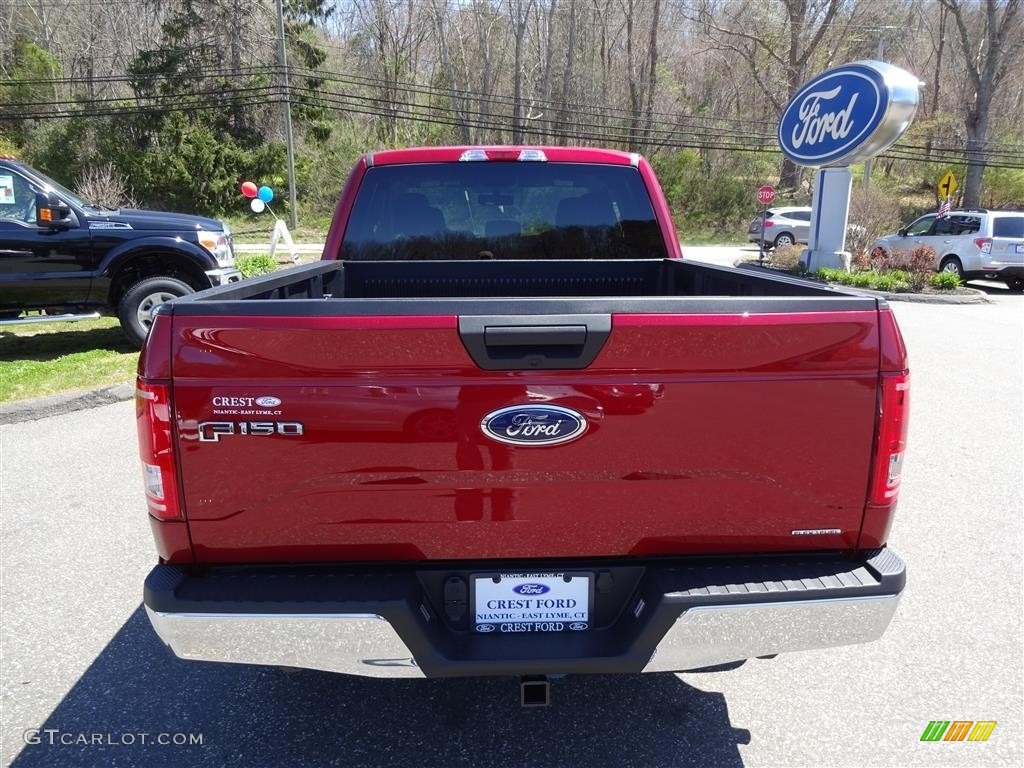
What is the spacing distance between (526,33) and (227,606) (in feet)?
156

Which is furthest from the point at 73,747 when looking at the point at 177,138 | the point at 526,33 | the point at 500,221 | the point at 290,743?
the point at 526,33

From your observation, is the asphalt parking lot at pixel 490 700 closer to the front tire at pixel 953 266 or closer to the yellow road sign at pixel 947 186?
the front tire at pixel 953 266

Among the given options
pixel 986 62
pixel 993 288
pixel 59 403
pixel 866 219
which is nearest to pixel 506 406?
pixel 59 403

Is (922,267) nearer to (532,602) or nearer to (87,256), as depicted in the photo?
(87,256)

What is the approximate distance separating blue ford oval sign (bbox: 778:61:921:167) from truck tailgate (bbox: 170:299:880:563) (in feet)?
53.2

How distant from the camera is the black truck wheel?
26.1 feet

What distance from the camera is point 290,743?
2.44 metres

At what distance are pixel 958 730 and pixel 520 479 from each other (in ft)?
6.72

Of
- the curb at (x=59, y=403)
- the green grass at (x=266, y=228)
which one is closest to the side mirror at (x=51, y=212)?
the curb at (x=59, y=403)

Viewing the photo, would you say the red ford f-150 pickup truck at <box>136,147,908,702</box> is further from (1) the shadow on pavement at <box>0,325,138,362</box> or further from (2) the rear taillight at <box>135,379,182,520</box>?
(1) the shadow on pavement at <box>0,325,138,362</box>

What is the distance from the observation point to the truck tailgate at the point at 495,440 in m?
1.81

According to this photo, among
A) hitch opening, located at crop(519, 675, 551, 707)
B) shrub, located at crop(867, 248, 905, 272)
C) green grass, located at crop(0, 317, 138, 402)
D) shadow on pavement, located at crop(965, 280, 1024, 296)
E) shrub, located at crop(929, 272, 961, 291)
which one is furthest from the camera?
shrub, located at crop(867, 248, 905, 272)

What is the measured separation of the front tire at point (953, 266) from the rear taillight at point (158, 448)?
1986 cm

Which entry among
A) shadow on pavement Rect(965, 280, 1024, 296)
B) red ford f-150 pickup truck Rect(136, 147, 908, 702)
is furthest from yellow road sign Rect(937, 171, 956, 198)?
red ford f-150 pickup truck Rect(136, 147, 908, 702)
